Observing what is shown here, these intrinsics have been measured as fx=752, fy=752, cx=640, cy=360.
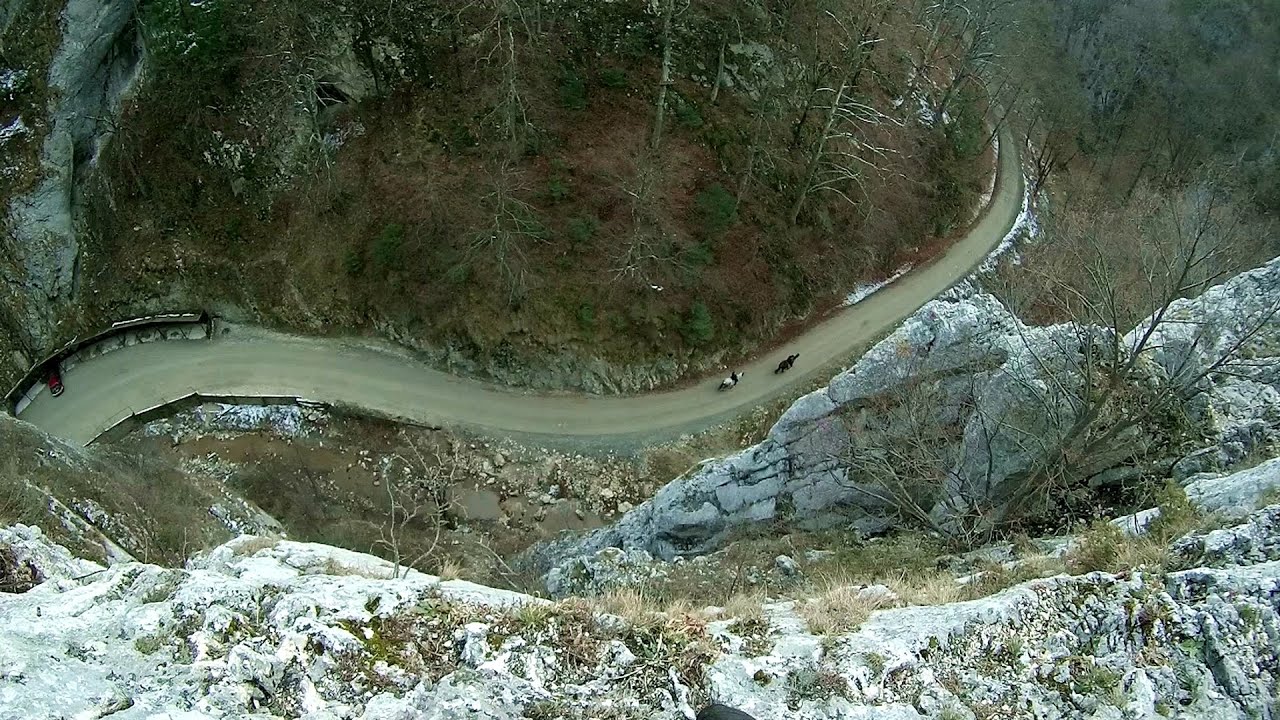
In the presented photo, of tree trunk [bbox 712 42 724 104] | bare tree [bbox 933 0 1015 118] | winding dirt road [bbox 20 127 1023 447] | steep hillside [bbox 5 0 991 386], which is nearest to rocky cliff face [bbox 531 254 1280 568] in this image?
winding dirt road [bbox 20 127 1023 447]

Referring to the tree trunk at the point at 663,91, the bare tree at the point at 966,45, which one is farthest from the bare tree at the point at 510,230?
the bare tree at the point at 966,45

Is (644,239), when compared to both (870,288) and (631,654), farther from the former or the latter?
(631,654)

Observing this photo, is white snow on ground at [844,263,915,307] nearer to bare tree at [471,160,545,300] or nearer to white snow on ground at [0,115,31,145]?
bare tree at [471,160,545,300]

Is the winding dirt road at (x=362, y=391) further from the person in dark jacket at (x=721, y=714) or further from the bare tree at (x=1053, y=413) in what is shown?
the person in dark jacket at (x=721, y=714)

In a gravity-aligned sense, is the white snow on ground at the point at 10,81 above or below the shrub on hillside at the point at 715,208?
above

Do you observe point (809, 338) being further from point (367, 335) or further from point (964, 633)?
point (964, 633)

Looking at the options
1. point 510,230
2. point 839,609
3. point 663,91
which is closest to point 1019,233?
point 663,91

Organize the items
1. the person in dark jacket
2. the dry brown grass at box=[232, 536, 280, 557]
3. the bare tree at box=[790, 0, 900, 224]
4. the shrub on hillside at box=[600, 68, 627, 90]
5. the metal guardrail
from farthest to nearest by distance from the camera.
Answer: the shrub on hillside at box=[600, 68, 627, 90] → the bare tree at box=[790, 0, 900, 224] → the metal guardrail → the dry brown grass at box=[232, 536, 280, 557] → the person in dark jacket
